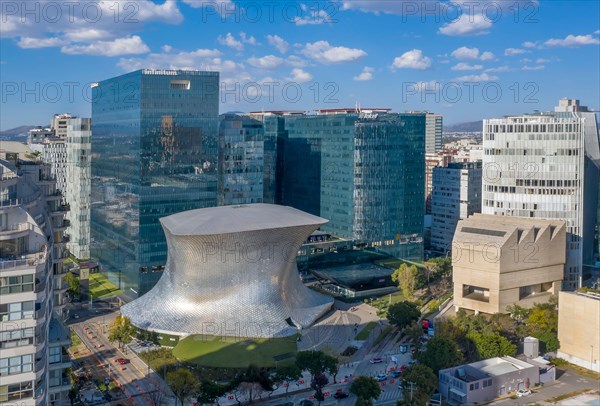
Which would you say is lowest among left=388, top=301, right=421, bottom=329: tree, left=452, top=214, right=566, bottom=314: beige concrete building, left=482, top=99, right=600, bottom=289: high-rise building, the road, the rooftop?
the road

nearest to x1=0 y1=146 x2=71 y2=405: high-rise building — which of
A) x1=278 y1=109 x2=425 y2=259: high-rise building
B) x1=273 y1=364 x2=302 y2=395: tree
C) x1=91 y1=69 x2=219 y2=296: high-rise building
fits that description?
x1=273 y1=364 x2=302 y2=395: tree

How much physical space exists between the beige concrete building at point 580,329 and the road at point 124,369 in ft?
68.0

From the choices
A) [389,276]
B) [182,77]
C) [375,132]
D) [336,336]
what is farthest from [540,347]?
[182,77]

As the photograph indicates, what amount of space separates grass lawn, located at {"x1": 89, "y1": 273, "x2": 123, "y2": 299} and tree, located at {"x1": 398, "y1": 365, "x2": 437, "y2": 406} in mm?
25934

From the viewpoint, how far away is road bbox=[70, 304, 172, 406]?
29.2 m

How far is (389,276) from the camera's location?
4978cm

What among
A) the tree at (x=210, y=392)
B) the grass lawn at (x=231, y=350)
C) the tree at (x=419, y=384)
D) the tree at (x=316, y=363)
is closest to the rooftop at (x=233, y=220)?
the grass lawn at (x=231, y=350)

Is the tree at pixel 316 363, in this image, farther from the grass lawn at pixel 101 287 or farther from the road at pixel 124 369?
the grass lawn at pixel 101 287

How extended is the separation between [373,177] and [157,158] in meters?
17.7

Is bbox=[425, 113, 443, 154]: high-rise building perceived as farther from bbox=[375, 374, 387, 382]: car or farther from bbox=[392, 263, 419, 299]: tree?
bbox=[375, 374, 387, 382]: car

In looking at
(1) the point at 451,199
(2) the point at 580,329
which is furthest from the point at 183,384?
(1) the point at 451,199

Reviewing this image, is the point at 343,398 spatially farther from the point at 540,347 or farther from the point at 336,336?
the point at 540,347

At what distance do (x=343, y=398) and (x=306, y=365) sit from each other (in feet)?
7.26

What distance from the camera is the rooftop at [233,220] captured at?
35188 millimetres
